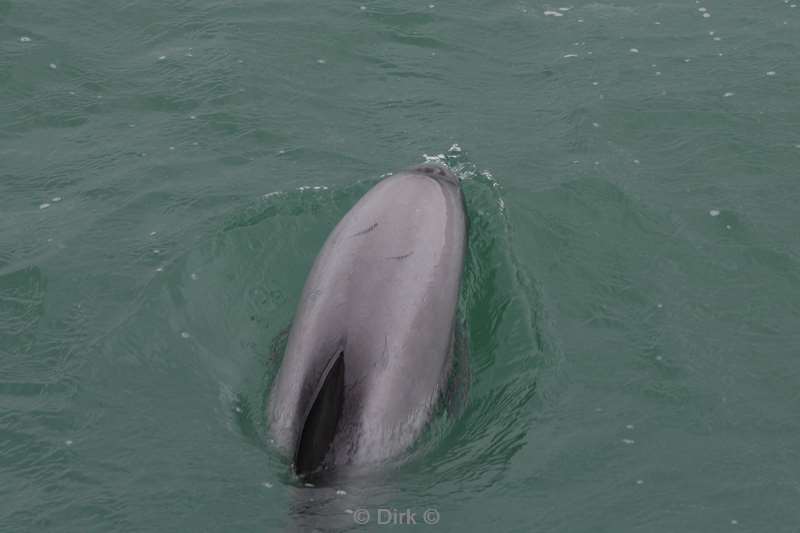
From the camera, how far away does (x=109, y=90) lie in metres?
18.7

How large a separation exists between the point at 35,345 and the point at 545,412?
5874 millimetres

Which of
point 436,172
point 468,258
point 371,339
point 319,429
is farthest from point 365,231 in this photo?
point 319,429

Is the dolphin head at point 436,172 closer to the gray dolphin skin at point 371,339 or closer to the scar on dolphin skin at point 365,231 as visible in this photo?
the gray dolphin skin at point 371,339

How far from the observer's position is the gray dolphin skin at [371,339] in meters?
10.9

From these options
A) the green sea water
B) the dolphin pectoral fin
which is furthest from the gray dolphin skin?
the green sea water

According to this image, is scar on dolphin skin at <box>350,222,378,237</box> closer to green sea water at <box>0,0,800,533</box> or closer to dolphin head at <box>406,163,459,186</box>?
green sea water at <box>0,0,800,533</box>

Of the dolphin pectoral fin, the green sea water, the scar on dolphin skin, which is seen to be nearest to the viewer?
the dolphin pectoral fin

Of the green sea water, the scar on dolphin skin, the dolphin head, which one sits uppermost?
the scar on dolphin skin

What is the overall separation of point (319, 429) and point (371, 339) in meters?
1.22

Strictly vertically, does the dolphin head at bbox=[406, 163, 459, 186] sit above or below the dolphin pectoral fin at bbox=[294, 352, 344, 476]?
above

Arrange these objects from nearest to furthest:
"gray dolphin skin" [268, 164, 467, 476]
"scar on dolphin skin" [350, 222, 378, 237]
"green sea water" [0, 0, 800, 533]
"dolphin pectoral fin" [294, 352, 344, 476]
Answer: "dolphin pectoral fin" [294, 352, 344, 476]
"gray dolphin skin" [268, 164, 467, 476]
"green sea water" [0, 0, 800, 533]
"scar on dolphin skin" [350, 222, 378, 237]

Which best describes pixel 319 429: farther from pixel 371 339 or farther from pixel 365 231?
pixel 365 231

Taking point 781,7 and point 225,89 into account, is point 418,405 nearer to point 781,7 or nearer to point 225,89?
point 225,89

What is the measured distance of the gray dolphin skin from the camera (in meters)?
10.9
